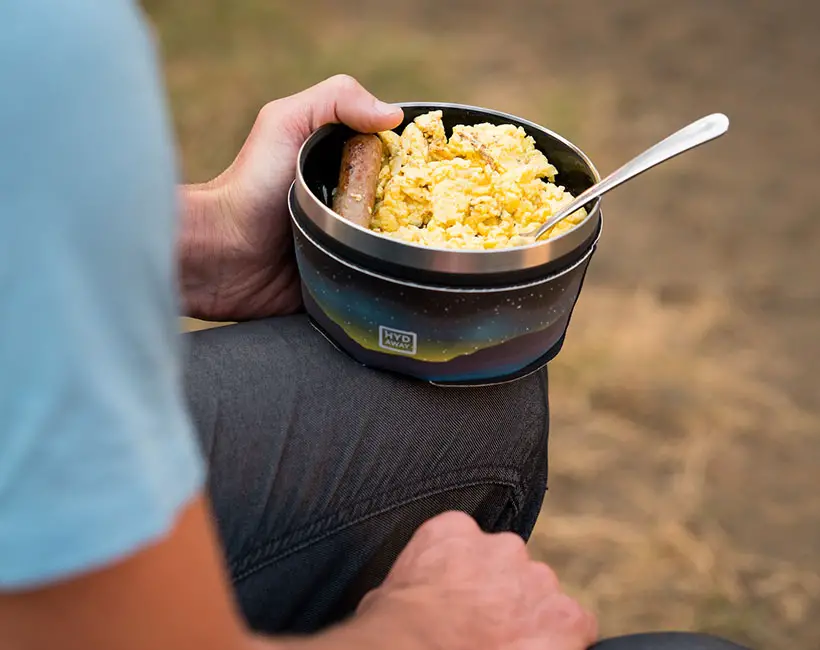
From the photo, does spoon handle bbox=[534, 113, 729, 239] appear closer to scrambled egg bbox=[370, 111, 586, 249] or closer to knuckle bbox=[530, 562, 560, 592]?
scrambled egg bbox=[370, 111, 586, 249]

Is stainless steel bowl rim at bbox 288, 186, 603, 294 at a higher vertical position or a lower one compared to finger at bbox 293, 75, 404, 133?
lower

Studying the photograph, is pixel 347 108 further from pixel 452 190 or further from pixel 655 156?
pixel 655 156

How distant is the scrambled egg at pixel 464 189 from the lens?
0.81 metres

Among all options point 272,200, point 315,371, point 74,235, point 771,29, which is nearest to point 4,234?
point 74,235

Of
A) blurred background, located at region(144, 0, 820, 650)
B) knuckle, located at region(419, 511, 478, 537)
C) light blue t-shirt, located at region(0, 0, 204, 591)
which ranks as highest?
light blue t-shirt, located at region(0, 0, 204, 591)

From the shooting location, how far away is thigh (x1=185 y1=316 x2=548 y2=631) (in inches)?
28.7

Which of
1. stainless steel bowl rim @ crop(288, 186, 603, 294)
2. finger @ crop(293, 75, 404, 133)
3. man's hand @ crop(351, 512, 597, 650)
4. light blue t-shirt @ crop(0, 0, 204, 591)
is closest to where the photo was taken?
light blue t-shirt @ crop(0, 0, 204, 591)

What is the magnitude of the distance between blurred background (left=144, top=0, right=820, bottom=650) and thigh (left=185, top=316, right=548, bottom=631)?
632 millimetres

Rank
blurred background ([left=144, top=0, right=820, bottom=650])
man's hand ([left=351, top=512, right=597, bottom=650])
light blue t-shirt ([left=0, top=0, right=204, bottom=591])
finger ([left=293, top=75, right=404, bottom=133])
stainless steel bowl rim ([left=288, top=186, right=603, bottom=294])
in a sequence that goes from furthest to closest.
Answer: blurred background ([left=144, top=0, right=820, bottom=650])
finger ([left=293, top=75, right=404, bottom=133])
stainless steel bowl rim ([left=288, top=186, right=603, bottom=294])
man's hand ([left=351, top=512, right=597, bottom=650])
light blue t-shirt ([left=0, top=0, right=204, bottom=591])

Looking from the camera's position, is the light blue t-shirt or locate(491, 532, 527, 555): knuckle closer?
the light blue t-shirt

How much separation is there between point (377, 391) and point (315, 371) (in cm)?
5

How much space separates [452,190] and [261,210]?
0.58 feet

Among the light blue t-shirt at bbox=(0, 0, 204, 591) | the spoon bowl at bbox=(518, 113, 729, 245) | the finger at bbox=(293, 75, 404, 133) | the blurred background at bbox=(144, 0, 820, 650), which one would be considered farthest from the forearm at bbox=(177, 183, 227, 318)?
the blurred background at bbox=(144, 0, 820, 650)

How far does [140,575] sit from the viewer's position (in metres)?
0.39
